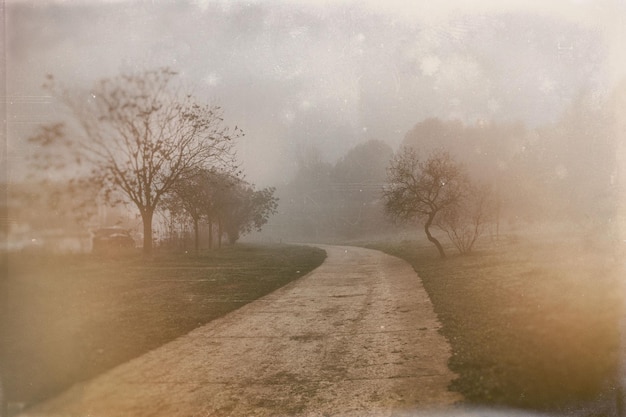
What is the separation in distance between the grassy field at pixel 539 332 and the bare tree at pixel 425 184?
11.4 m

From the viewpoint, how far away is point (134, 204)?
18.3m

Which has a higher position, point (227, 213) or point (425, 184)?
point (425, 184)

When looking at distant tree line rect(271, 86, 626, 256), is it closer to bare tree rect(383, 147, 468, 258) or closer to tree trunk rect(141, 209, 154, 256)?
bare tree rect(383, 147, 468, 258)

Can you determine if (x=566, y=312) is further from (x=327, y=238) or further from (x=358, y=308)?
(x=327, y=238)

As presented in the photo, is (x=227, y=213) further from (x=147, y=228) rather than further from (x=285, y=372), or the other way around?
(x=285, y=372)

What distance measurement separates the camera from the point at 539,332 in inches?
294

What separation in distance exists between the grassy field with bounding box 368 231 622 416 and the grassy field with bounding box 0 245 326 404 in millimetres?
5344

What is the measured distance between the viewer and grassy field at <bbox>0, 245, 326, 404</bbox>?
7.27 metres

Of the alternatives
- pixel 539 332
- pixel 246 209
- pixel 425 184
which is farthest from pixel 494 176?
pixel 246 209

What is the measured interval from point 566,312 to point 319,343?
4.32m

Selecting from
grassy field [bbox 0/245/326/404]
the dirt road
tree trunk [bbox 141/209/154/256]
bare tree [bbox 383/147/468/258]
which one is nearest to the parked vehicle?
grassy field [bbox 0/245/326/404]

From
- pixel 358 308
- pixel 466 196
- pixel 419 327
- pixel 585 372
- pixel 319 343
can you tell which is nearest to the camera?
pixel 585 372

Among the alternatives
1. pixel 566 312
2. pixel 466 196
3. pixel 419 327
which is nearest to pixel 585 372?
pixel 566 312

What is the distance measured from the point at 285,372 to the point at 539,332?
13.3ft
